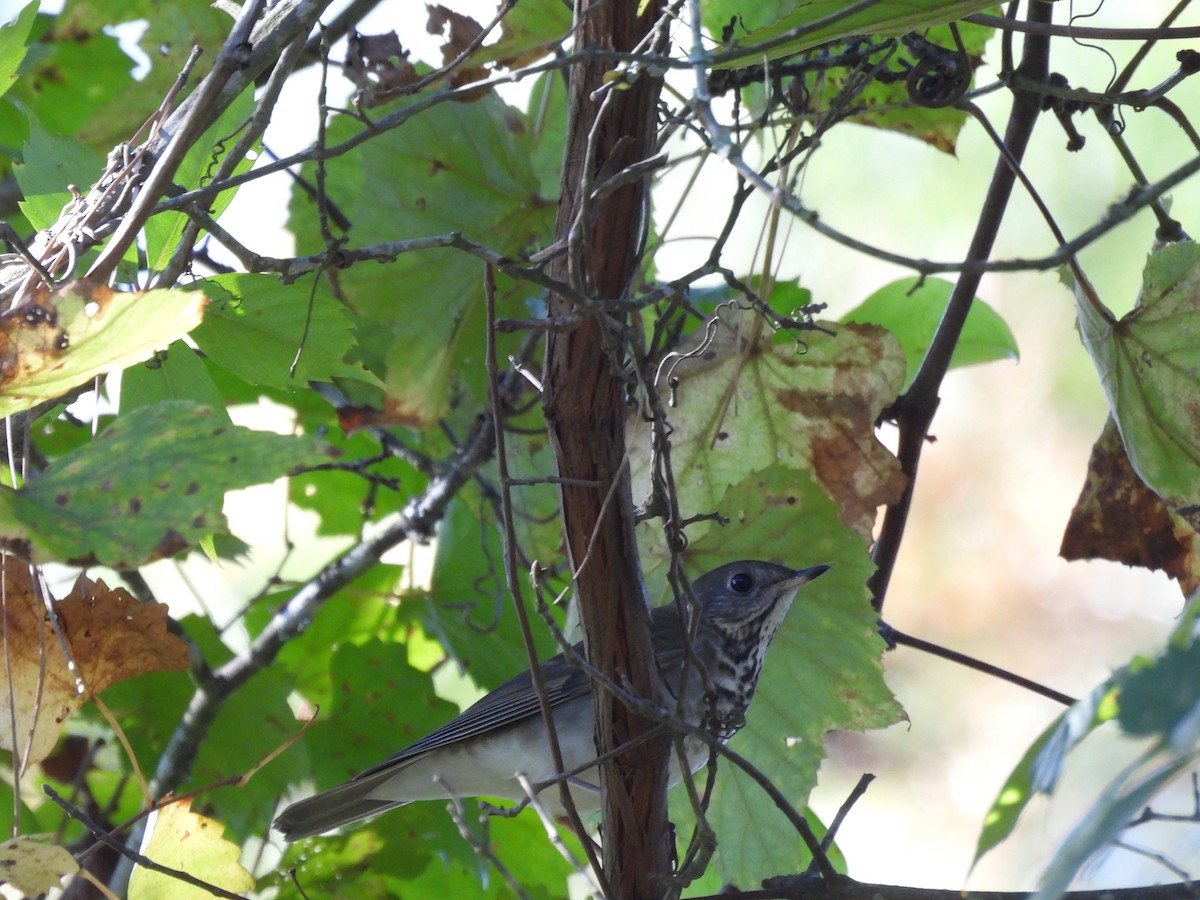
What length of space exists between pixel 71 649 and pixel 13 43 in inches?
29.9

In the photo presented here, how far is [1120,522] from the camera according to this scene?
6.08 feet

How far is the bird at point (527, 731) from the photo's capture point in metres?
2.14

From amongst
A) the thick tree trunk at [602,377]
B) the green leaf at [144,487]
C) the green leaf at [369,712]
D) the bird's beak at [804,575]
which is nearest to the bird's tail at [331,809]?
the green leaf at [369,712]

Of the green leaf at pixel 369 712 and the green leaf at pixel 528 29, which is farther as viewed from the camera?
→ the green leaf at pixel 369 712

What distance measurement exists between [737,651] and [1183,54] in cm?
126

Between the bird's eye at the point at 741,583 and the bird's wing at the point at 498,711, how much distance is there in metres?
0.36

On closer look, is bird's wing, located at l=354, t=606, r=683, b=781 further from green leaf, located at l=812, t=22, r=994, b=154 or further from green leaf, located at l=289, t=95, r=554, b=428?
green leaf, located at l=812, t=22, r=994, b=154

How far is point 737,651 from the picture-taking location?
7.39ft

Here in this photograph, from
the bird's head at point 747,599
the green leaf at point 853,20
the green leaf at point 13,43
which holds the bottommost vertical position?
the bird's head at point 747,599

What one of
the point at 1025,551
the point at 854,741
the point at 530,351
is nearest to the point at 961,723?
the point at 854,741

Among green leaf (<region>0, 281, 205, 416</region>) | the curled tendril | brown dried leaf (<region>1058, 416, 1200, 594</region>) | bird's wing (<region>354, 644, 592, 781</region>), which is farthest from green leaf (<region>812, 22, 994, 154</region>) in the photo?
green leaf (<region>0, 281, 205, 416</region>)

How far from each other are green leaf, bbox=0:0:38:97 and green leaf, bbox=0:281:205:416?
56 centimetres

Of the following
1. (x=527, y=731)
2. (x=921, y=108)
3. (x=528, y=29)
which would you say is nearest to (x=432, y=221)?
(x=528, y=29)

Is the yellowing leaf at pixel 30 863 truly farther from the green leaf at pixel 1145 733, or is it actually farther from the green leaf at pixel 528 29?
the green leaf at pixel 528 29
